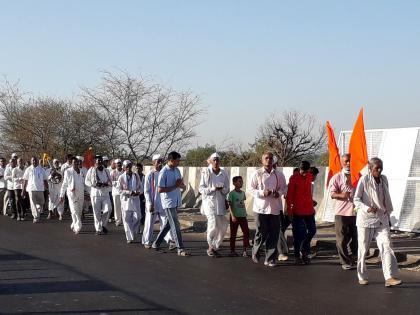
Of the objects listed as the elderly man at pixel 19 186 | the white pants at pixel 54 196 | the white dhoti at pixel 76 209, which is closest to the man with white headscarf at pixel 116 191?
the white dhoti at pixel 76 209

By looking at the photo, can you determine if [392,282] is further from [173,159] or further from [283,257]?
[173,159]

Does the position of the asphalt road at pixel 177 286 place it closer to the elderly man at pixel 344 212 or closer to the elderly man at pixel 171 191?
the elderly man at pixel 344 212

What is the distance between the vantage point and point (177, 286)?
919cm

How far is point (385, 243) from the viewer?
9281mm

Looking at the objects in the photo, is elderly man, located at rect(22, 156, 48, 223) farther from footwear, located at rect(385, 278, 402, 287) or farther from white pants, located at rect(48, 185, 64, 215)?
footwear, located at rect(385, 278, 402, 287)

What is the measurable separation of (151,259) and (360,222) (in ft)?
12.9

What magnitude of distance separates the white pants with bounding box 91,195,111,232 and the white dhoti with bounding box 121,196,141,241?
1122 mm

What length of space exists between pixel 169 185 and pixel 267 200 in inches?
88.6

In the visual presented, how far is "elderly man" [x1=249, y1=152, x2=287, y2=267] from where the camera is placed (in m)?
11.4

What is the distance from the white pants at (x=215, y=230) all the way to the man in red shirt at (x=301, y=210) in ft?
4.91

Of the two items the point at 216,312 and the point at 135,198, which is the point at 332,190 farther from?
the point at 135,198

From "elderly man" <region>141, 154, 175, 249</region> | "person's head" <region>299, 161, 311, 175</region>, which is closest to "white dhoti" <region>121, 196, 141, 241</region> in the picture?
"elderly man" <region>141, 154, 175, 249</region>

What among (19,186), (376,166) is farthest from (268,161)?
(19,186)

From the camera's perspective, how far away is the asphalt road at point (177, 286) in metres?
7.86
